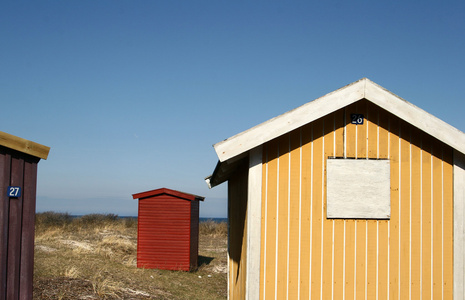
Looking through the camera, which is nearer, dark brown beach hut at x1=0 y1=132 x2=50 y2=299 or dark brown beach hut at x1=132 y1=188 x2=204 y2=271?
dark brown beach hut at x1=0 y1=132 x2=50 y2=299

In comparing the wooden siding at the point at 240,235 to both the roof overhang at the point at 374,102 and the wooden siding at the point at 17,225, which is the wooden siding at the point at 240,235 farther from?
the wooden siding at the point at 17,225

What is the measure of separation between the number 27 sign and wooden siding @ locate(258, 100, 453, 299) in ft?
11.0

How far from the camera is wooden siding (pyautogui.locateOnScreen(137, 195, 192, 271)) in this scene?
56.6 ft

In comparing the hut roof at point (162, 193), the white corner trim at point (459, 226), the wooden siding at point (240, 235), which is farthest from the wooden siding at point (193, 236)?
the white corner trim at point (459, 226)

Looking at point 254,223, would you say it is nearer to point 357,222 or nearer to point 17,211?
point 357,222

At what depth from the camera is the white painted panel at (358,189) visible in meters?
6.42

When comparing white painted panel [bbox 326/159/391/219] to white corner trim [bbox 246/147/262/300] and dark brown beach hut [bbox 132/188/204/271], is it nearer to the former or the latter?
white corner trim [bbox 246/147/262/300]

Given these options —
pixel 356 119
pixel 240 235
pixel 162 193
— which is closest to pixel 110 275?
pixel 162 193

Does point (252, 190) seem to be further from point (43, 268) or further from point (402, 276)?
point (43, 268)

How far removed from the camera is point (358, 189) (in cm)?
649

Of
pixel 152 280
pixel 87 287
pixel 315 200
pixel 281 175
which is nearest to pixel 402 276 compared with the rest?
pixel 315 200

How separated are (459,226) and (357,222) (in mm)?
1407

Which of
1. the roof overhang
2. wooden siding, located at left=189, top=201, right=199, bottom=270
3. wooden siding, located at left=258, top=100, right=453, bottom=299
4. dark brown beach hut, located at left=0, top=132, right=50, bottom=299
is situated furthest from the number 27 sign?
wooden siding, located at left=189, top=201, right=199, bottom=270

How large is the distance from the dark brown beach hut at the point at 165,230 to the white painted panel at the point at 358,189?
1128 cm
